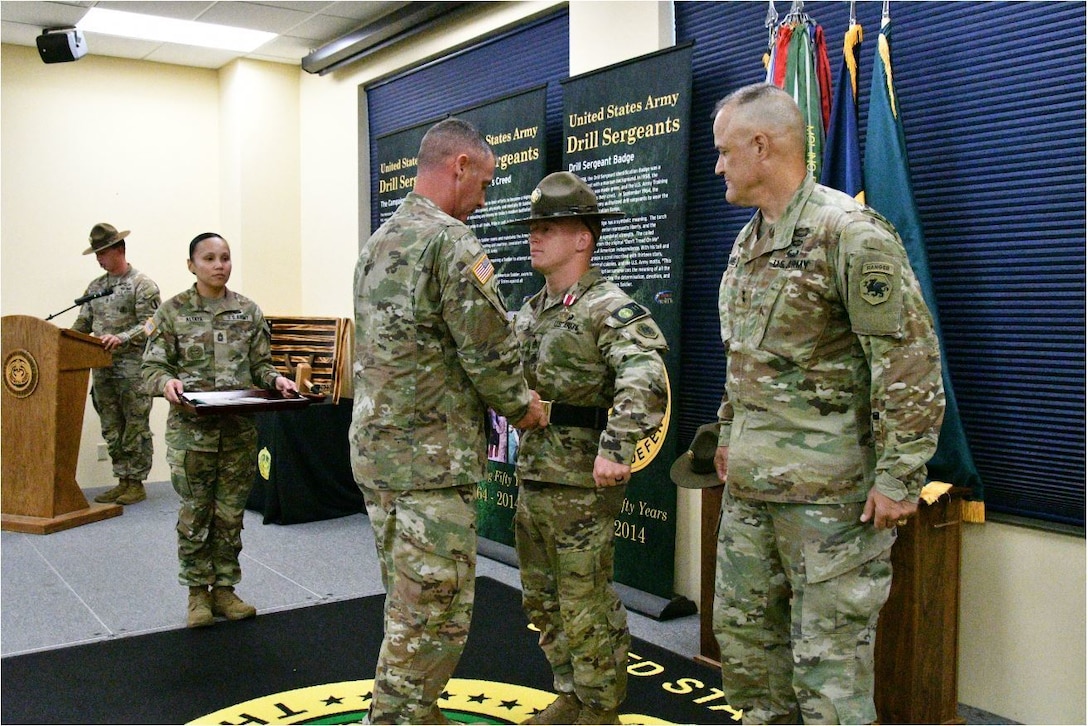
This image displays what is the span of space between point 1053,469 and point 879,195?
1.01 meters

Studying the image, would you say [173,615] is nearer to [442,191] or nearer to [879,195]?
[442,191]

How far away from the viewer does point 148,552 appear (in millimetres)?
5250

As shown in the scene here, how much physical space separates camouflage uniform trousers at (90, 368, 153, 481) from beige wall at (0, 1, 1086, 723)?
682 mm

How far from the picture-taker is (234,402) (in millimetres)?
3604

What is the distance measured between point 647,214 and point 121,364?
433 centimetres

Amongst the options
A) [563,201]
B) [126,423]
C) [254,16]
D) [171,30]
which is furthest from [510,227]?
[126,423]

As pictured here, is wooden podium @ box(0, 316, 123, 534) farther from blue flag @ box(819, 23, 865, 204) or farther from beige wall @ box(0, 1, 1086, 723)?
blue flag @ box(819, 23, 865, 204)

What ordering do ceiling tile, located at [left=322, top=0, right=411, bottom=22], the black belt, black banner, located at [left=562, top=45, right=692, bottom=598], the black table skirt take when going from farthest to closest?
ceiling tile, located at [left=322, top=0, right=411, bottom=22] → the black table skirt → black banner, located at [left=562, top=45, right=692, bottom=598] → the black belt

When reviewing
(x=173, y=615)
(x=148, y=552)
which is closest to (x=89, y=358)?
(x=148, y=552)

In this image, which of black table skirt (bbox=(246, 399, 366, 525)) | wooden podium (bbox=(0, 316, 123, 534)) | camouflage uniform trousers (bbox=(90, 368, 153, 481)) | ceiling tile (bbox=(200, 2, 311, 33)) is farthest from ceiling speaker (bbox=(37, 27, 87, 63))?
black table skirt (bbox=(246, 399, 366, 525))

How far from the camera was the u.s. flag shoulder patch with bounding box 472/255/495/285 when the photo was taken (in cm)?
231

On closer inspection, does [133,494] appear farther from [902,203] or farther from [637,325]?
[902,203]

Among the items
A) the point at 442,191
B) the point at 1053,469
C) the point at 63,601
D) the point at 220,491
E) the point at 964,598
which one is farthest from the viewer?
the point at 63,601

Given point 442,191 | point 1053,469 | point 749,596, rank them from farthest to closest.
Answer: point 1053,469
point 442,191
point 749,596
